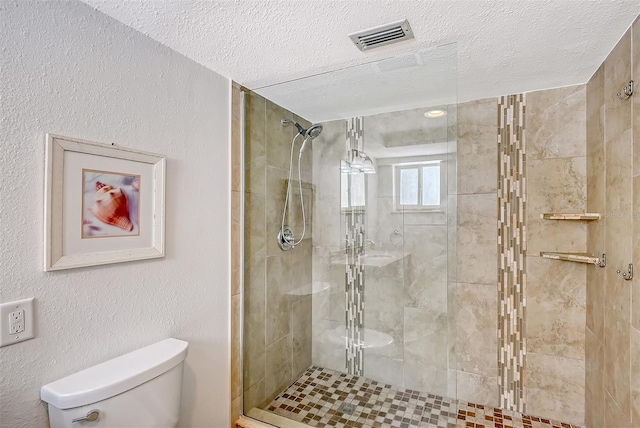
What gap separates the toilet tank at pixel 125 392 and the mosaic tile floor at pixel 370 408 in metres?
0.80

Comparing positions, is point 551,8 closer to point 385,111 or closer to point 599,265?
point 385,111

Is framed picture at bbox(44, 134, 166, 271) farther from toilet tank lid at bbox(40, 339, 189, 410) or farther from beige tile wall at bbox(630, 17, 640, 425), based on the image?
beige tile wall at bbox(630, 17, 640, 425)

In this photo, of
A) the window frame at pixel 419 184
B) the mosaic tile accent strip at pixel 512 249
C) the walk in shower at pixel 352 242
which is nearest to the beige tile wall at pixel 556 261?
the mosaic tile accent strip at pixel 512 249

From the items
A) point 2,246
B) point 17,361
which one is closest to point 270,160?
point 2,246

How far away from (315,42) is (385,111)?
52cm

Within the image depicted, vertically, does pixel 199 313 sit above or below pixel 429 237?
below

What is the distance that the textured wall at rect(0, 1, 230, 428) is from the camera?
107 cm

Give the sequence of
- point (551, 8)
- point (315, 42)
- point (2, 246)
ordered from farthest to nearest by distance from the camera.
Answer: point (315, 42) → point (551, 8) → point (2, 246)

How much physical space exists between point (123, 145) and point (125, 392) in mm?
930

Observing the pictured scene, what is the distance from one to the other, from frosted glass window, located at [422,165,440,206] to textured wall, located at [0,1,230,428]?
3.56 ft

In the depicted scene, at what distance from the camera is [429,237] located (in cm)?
175

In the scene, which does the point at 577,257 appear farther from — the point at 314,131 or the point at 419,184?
the point at 314,131

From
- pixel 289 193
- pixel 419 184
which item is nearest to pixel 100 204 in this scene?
pixel 289 193

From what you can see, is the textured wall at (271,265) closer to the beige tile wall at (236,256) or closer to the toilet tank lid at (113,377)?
the beige tile wall at (236,256)
